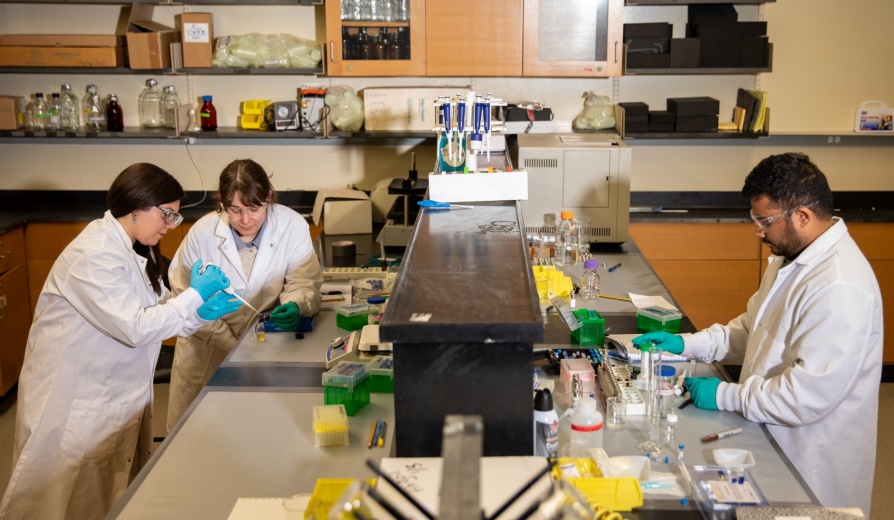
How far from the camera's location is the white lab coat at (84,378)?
2.46m

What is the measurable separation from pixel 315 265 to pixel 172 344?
1.92 metres

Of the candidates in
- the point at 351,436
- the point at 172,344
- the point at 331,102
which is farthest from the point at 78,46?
the point at 351,436

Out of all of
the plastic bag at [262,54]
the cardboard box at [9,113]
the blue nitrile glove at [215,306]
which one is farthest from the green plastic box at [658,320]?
the cardboard box at [9,113]

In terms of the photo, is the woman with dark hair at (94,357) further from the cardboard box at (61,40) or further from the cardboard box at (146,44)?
the cardboard box at (61,40)

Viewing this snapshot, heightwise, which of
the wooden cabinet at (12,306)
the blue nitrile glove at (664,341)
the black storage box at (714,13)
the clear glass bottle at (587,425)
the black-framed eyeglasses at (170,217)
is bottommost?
the wooden cabinet at (12,306)

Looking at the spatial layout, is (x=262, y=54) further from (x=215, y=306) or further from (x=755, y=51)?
(x=755, y=51)

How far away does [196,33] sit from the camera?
4.47 m

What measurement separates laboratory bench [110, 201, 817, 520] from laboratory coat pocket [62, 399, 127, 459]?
362 millimetres

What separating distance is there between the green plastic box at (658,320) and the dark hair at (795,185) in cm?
62

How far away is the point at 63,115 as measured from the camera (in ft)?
15.4

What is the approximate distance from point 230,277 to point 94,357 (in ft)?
2.08

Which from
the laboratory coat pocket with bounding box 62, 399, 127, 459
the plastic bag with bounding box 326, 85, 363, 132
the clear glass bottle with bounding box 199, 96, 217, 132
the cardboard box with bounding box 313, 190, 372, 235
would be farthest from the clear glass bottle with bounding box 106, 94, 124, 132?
the laboratory coat pocket with bounding box 62, 399, 127, 459

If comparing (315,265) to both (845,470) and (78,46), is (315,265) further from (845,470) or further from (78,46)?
(78,46)

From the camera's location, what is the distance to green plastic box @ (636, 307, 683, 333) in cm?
273
